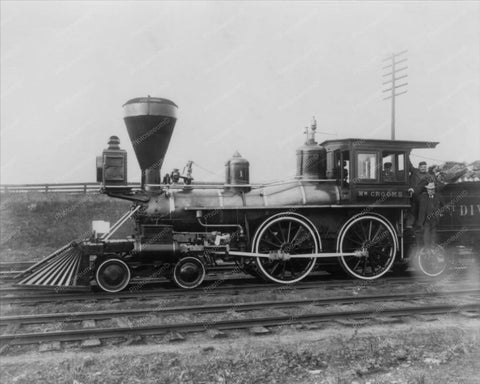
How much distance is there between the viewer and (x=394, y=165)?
371 inches

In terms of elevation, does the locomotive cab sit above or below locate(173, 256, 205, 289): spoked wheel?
above

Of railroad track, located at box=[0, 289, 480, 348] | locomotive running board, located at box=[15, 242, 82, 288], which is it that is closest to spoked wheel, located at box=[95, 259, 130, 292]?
locomotive running board, located at box=[15, 242, 82, 288]

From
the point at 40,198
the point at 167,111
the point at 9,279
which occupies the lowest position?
the point at 9,279

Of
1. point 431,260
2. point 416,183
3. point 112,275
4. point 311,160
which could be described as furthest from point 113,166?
point 431,260

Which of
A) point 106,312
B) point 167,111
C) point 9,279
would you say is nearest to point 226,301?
point 106,312

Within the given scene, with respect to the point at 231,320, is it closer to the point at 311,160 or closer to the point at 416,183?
the point at 311,160

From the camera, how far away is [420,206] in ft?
30.9

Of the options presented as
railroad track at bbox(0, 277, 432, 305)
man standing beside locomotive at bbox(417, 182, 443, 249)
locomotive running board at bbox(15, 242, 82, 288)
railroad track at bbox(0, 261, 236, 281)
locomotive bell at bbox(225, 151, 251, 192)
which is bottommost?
railroad track at bbox(0, 261, 236, 281)

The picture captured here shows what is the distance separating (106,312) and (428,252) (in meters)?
6.50

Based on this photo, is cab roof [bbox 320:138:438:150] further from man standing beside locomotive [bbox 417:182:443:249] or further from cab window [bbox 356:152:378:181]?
man standing beside locomotive [bbox 417:182:443:249]

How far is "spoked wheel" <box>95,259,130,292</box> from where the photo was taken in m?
7.61

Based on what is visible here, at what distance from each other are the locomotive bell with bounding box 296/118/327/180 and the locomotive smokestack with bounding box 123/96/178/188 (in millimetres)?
2648

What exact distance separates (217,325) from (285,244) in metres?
3.54

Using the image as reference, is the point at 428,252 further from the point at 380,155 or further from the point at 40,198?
A: the point at 40,198
